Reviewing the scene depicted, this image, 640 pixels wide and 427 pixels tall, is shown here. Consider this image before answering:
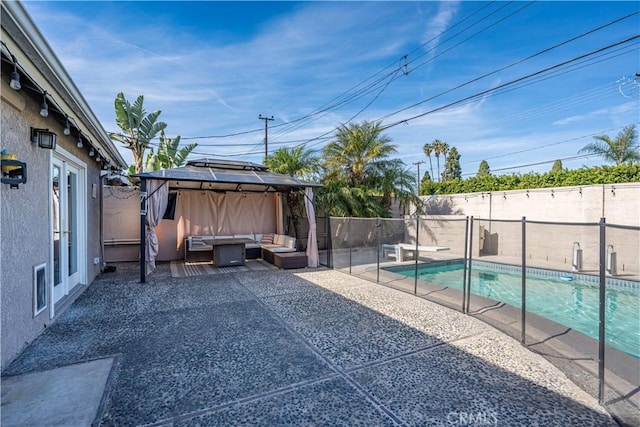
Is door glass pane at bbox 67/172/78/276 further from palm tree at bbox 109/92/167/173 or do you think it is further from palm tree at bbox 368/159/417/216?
palm tree at bbox 368/159/417/216

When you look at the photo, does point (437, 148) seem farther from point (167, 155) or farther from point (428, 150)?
point (167, 155)

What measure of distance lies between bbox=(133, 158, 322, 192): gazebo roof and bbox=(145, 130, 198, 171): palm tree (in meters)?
3.90

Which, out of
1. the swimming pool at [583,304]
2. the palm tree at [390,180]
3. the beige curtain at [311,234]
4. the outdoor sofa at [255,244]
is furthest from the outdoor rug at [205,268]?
the palm tree at [390,180]

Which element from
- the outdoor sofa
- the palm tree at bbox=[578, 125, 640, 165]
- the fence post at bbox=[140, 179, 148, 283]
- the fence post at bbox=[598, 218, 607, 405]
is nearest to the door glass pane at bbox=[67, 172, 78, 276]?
the fence post at bbox=[140, 179, 148, 283]

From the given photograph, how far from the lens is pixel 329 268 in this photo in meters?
8.67

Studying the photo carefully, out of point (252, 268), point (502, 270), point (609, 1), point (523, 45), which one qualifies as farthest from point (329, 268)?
point (609, 1)

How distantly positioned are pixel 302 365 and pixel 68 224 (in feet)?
16.7

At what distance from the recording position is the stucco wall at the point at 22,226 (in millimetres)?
2943

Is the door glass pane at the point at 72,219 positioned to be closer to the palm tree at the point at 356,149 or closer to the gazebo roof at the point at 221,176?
the gazebo roof at the point at 221,176

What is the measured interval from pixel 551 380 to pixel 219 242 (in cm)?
754

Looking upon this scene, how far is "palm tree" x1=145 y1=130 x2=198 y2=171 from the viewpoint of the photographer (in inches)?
503

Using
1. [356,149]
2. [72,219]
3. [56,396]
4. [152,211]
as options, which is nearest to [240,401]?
[56,396]

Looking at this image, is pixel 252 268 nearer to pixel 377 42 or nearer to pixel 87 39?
pixel 87 39

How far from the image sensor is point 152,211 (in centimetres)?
734
